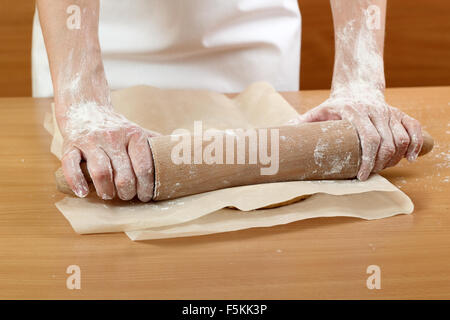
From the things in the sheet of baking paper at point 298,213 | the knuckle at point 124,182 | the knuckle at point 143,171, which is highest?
the knuckle at point 143,171

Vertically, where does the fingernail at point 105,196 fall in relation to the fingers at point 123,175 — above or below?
below

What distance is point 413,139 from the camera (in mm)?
879

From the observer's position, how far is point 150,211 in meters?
0.78

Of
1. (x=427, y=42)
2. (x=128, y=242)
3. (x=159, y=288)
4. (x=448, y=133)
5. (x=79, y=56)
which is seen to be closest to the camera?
(x=159, y=288)

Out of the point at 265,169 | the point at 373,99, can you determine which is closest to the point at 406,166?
the point at 373,99

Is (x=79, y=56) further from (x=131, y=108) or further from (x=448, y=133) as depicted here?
(x=448, y=133)

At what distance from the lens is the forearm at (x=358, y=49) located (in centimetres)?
97

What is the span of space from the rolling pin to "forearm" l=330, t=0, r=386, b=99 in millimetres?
153

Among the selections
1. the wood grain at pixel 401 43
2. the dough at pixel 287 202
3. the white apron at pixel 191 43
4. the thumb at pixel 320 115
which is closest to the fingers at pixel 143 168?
the dough at pixel 287 202

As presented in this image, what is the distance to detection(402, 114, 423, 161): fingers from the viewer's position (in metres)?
0.88

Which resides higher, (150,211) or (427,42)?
(427,42)

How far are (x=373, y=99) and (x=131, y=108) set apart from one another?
45cm

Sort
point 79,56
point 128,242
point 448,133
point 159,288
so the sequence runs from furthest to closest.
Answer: point 448,133
point 79,56
point 128,242
point 159,288

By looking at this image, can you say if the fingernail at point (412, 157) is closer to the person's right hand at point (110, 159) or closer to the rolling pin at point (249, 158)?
the rolling pin at point (249, 158)
